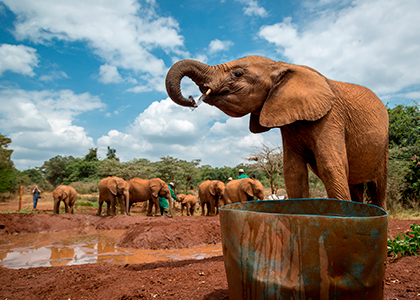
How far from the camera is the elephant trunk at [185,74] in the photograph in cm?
351

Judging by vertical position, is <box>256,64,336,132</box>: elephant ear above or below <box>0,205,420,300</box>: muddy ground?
above

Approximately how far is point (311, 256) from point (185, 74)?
283cm

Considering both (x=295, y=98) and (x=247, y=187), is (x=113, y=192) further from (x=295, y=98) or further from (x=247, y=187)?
(x=295, y=98)

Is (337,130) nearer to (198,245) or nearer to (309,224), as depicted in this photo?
(309,224)

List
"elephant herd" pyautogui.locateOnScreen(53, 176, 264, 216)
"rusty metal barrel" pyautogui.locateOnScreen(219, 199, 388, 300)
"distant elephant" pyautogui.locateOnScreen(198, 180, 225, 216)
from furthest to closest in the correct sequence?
"distant elephant" pyautogui.locateOnScreen(198, 180, 225, 216)
"elephant herd" pyautogui.locateOnScreen(53, 176, 264, 216)
"rusty metal barrel" pyautogui.locateOnScreen(219, 199, 388, 300)

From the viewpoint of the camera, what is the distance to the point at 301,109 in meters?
3.40

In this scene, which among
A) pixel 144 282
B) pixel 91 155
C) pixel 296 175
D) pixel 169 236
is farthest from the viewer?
pixel 91 155

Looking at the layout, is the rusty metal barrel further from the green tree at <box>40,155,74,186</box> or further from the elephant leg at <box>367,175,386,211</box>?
the green tree at <box>40,155,74,186</box>

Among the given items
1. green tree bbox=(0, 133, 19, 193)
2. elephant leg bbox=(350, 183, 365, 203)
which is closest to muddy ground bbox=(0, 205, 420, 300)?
elephant leg bbox=(350, 183, 365, 203)

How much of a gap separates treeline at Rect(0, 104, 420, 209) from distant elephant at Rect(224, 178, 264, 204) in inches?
114

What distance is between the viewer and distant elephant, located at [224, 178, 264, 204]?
15.2 meters

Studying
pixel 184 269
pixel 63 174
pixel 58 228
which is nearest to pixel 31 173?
pixel 63 174

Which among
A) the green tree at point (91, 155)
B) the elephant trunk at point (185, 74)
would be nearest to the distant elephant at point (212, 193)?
the elephant trunk at point (185, 74)

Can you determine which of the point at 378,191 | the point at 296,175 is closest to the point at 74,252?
the point at 296,175
